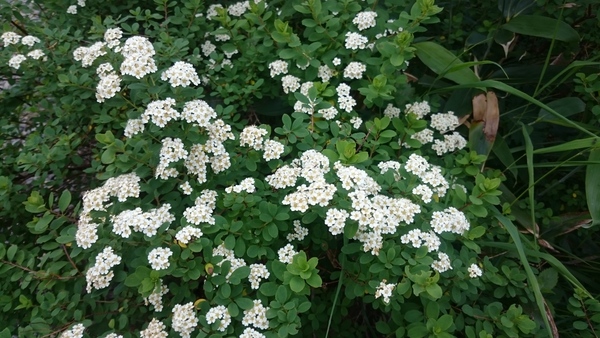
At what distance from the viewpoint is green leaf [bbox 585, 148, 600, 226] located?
5.34 feet

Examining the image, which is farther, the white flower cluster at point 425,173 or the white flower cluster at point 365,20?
the white flower cluster at point 365,20

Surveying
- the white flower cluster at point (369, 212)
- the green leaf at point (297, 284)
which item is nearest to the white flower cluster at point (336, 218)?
the white flower cluster at point (369, 212)

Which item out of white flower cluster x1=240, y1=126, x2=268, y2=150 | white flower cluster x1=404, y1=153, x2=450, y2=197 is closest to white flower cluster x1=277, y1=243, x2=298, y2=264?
white flower cluster x1=240, y1=126, x2=268, y2=150

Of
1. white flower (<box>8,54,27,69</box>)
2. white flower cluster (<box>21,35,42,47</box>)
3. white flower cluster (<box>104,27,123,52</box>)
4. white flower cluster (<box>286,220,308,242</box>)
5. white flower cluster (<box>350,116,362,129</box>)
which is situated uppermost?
white flower cluster (<box>104,27,123,52</box>)

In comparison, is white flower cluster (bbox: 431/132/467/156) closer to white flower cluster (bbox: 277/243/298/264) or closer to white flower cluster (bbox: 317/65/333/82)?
white flower cluster (bbox: 317/65/333/82)

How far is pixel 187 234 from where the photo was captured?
A: 4.03 ft

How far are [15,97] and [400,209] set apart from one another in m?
1.58

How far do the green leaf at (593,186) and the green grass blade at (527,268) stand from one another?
36 cm

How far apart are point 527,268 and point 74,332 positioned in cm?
125

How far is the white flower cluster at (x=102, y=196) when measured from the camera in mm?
1268

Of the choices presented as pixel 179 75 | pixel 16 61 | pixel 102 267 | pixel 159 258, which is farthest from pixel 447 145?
pixel 16 61

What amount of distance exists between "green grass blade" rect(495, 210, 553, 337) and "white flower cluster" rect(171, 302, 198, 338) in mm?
911

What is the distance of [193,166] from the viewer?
1382 millimetres

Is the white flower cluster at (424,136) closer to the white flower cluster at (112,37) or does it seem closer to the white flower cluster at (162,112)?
the white flower cluster at (162,112)
